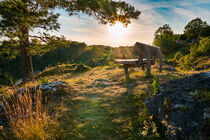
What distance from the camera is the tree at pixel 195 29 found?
3403 cm

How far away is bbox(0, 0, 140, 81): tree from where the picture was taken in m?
6.76

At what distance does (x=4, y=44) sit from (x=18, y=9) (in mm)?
2784

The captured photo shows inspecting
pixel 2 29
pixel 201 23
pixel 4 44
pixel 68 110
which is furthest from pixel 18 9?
pixel 201 23

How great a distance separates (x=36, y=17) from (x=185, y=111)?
336 inches

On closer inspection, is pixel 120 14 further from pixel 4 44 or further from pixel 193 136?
pixel 193 136

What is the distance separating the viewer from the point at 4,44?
26.7 feet

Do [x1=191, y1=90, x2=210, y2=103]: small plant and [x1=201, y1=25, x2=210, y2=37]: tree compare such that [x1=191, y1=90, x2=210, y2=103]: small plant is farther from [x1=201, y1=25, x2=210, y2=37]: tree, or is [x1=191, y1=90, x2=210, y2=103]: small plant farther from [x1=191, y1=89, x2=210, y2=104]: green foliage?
[x1=201, y1=25, x2=210, y2=37]: tree

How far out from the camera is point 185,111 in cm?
189

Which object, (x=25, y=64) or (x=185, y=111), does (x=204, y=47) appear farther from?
(x=25, y=64)

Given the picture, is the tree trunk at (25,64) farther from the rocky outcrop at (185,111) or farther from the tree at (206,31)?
the tree at (206,31)

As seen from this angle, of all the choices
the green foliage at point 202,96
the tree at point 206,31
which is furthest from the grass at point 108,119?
the tree at point 206,31

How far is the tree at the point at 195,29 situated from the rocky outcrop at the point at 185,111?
39.4 metres

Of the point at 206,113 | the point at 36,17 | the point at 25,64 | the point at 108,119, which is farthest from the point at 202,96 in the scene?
the point at 25,64

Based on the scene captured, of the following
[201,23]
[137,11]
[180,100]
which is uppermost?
[201,23]
